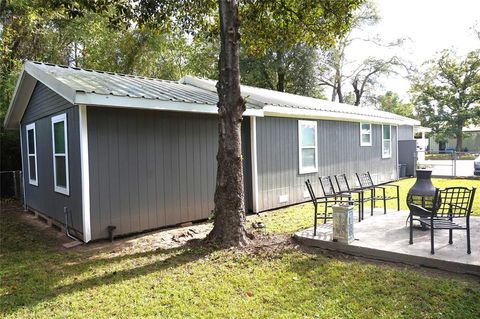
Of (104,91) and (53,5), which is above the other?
(53,5)

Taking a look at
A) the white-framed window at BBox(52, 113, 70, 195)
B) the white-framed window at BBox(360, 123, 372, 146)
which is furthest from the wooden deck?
the white-framed window at BBox(360, 123, 372, 146)

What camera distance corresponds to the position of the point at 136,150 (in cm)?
635

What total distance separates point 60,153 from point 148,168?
6.07 ft

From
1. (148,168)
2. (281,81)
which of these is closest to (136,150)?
(148,168)

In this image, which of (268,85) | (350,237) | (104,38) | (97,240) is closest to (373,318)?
(350,237)

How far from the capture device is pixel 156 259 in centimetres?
486

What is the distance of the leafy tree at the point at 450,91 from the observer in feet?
97.3

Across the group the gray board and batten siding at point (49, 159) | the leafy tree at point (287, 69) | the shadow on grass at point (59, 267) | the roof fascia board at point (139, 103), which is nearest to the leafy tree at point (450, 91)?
the leafy tree at point (287, 69)

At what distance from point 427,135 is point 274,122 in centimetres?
3204

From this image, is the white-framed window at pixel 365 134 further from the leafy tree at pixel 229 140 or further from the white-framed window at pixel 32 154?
the white-framed window at pixel 32 154

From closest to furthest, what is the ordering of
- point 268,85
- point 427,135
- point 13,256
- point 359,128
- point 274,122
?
point 13,256 < point 274,122 < point 359,128 < point 268,85 < point 427,135

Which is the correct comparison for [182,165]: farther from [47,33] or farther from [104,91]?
[47,33]

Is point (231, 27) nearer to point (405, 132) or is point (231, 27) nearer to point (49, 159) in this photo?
point (49, 159)

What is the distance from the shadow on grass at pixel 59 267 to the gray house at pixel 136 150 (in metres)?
0.68
